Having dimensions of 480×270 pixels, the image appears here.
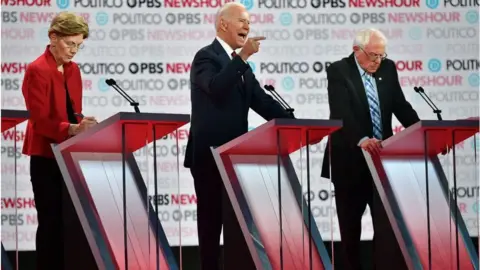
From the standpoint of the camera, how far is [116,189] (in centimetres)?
521

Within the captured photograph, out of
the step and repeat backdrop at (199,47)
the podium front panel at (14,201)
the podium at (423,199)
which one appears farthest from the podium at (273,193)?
the podium front panel at (14,201)

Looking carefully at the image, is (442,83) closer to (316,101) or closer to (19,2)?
(316,101)

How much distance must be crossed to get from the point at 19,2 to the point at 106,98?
35.1 inches

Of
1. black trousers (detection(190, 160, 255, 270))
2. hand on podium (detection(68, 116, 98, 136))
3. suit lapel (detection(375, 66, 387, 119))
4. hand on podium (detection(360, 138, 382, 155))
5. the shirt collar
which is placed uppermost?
the shirt collar

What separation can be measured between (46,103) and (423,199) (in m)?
2.05

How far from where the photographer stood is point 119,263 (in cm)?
504

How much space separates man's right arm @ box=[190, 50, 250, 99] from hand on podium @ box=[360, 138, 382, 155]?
818 mm

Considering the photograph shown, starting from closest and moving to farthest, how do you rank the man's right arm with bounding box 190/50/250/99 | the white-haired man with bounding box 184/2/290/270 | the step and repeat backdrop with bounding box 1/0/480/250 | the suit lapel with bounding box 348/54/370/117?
the white-haired man with bounding box 184/2/290/270
the man's right arm with bounding box 190/50/250/99
the suit lapel with bounding box 348/54/370/117
the step and repeat backdrop with bounding box 1/0/480/250

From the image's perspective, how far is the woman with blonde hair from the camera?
499 centimetres

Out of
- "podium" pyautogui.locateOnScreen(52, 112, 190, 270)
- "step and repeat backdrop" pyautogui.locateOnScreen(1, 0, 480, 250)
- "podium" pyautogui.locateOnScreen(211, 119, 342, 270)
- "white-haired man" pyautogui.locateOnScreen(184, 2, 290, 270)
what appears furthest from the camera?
"step and repeat backdrop" pyautogui.locateOnScreen(1, 0, 480, 250)

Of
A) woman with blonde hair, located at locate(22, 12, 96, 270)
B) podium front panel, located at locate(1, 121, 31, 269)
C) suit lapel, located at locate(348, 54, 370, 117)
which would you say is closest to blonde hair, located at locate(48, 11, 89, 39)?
→ woman with blonde hair, located at locate(22, 12, 96, 270)

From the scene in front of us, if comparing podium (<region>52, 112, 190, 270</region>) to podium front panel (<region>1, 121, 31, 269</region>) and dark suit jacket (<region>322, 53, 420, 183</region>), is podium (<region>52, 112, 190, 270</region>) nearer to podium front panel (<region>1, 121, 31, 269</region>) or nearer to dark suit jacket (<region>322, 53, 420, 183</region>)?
dark suit jacket (<region>322, 53, 420, 183</region>)

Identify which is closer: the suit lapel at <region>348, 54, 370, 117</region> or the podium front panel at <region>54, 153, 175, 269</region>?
the podium front panel at <region>54, 153, 175, 269</region>

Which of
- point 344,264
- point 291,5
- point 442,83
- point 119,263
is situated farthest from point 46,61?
point 442,83
